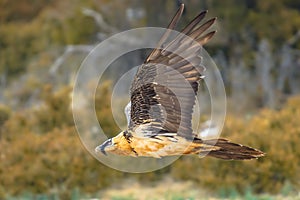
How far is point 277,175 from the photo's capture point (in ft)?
35.1

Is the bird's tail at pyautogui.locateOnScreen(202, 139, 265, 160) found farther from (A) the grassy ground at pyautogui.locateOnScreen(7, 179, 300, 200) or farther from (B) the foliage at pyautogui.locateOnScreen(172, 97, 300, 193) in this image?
(B) the foliage at pyautogui.locateOnScreen(172, 97, 300, 193)

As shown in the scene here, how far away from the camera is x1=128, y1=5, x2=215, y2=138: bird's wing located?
638 centimetres

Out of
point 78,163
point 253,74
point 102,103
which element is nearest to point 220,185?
point 78,163

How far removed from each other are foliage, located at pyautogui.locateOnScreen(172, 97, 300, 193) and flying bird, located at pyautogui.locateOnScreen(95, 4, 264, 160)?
388 centimetres

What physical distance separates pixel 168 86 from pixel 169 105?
0.57 feet

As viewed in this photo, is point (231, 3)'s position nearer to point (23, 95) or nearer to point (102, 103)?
point (23, 95)

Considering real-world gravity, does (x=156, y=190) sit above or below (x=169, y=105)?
Answer: below

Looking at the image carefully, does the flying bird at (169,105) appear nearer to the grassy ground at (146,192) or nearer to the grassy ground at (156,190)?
the grassy ground at (146,192)

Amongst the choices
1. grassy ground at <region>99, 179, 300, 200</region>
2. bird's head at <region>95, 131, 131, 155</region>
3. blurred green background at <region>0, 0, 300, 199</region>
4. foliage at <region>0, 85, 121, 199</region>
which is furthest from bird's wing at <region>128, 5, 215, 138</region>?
foliage at <region>0, 85, 121, 199</region>

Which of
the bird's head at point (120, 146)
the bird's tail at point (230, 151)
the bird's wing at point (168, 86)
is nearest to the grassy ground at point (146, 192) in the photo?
the bird's head at point (120, 146)

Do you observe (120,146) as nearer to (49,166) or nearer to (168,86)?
(168,86)

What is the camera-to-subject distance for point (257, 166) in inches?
421

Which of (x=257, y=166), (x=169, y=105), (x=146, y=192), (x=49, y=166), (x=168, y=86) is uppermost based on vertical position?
(x=168, y=86)

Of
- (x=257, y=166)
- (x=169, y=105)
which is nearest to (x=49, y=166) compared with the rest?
(x=257, y=166)
